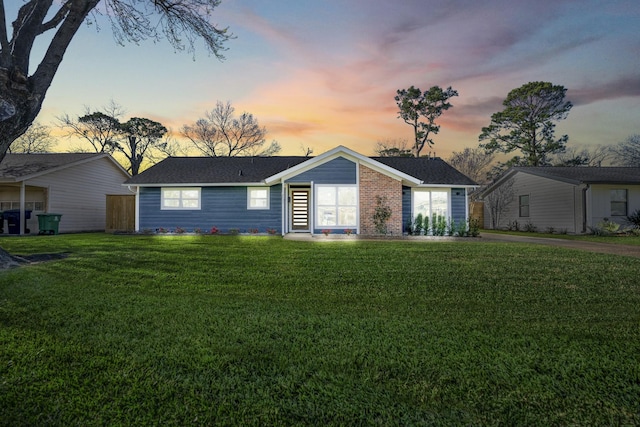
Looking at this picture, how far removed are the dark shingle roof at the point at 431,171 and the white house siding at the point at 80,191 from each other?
59.2 ft

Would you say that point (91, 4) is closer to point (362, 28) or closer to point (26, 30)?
point (26, 30)

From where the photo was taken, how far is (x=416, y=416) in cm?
238

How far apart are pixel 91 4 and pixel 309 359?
9.77m

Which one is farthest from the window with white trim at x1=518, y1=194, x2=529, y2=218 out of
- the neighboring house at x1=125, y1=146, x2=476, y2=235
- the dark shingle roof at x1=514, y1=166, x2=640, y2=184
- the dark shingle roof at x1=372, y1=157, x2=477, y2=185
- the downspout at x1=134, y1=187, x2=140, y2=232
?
the downspout at x1=134, y1=187, x2=140, y2=232

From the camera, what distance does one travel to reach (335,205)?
15.5 metres

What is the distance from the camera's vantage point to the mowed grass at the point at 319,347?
2486 millimetres

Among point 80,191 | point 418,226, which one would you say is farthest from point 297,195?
point 80,191

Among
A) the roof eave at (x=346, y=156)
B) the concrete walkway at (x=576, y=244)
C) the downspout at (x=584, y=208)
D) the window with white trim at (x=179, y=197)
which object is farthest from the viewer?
the downspout at (x=584, y=208)

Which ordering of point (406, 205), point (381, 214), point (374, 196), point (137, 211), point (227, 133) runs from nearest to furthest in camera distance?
point (381, 214), point (374, 196), point (406, 205), point (137, 211), point (227, 133)

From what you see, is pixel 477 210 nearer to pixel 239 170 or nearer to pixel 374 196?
pixel 374 196

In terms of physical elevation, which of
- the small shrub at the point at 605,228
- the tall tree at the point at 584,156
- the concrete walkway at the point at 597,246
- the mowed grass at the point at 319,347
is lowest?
the mowed grass at the point at 319,347

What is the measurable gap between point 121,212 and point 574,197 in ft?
80.9

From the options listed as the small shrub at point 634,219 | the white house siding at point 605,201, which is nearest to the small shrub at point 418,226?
the white house siding at point 605,201

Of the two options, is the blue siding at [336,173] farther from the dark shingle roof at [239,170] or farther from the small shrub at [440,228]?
the small shrub at [440,228]
